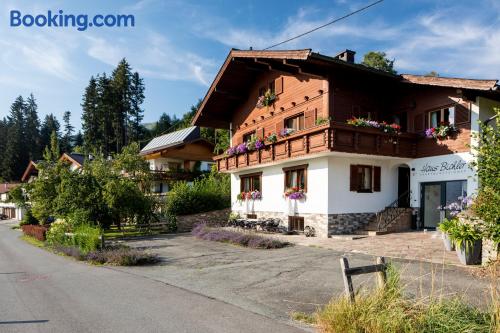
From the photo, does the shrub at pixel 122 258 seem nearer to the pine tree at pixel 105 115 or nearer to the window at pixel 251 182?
the window at pixel 251 182

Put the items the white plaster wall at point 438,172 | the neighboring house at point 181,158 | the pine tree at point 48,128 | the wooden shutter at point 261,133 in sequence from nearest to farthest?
the white plaster wall at point 438,172 → the wooden shutter at point 261,133 → the neighboring house at point 181,158 → the pine tree at point 48,128

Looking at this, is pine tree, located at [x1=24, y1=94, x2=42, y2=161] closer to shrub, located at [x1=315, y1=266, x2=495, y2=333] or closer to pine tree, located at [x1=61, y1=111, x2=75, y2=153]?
pine tree, located at [x1=61, y1=111, x2=75, y2=153]

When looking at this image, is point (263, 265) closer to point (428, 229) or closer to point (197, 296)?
point (197, 296)

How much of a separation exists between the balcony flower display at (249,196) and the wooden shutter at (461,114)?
1076 cm

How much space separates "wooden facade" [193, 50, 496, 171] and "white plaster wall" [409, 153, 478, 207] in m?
0.29

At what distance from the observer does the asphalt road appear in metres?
5.52

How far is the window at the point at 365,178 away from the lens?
16578mm

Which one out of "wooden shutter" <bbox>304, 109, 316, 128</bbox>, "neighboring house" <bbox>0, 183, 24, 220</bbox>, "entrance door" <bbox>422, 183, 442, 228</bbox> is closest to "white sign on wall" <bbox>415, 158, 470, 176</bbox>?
"entrance door" <bbox>422, 183, 442, 228</bbox>

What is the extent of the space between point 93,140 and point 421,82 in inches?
2172

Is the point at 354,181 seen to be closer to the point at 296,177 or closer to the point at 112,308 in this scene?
the point at 296,177

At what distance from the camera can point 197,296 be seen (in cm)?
721

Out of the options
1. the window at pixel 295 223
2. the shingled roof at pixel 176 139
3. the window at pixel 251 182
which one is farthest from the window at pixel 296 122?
the shingled roof at pixel 176 139

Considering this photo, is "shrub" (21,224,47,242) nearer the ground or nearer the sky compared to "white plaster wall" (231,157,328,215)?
nearer the ground

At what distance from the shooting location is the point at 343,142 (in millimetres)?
15094
